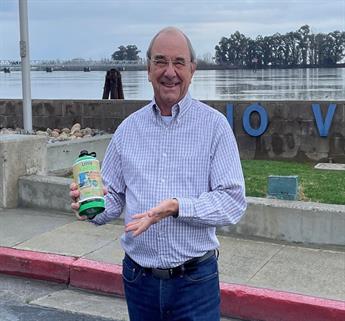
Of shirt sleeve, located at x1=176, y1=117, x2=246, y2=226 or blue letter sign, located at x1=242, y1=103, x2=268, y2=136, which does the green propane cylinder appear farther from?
blue letter sign, located at x1=242, y1=103, x2=268, y2=136

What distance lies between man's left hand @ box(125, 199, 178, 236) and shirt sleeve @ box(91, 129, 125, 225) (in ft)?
1.30

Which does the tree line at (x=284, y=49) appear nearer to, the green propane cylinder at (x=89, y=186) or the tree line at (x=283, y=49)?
the tree line at (x=283, y=49)

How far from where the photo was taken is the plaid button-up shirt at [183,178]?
2.64 m

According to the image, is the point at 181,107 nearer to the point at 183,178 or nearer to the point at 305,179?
the point at 183,178

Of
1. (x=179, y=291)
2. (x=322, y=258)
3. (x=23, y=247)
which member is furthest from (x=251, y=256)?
(x=179, y=291)

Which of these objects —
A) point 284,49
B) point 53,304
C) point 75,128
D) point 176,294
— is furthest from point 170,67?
point 284,49

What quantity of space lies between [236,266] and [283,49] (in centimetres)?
8056

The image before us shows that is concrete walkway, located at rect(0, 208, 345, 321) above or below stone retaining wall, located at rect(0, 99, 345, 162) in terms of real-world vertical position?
below

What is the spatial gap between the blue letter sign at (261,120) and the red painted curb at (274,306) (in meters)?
6.89

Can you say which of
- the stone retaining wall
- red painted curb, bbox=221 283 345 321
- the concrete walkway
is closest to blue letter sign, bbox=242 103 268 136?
the stone retaining wall

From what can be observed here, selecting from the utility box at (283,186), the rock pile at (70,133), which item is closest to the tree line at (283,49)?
the rock pile at (70,133)

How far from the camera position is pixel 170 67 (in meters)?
→ 2.65

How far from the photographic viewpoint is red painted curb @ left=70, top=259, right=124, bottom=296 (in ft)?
18.5

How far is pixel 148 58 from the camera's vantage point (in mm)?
2740
